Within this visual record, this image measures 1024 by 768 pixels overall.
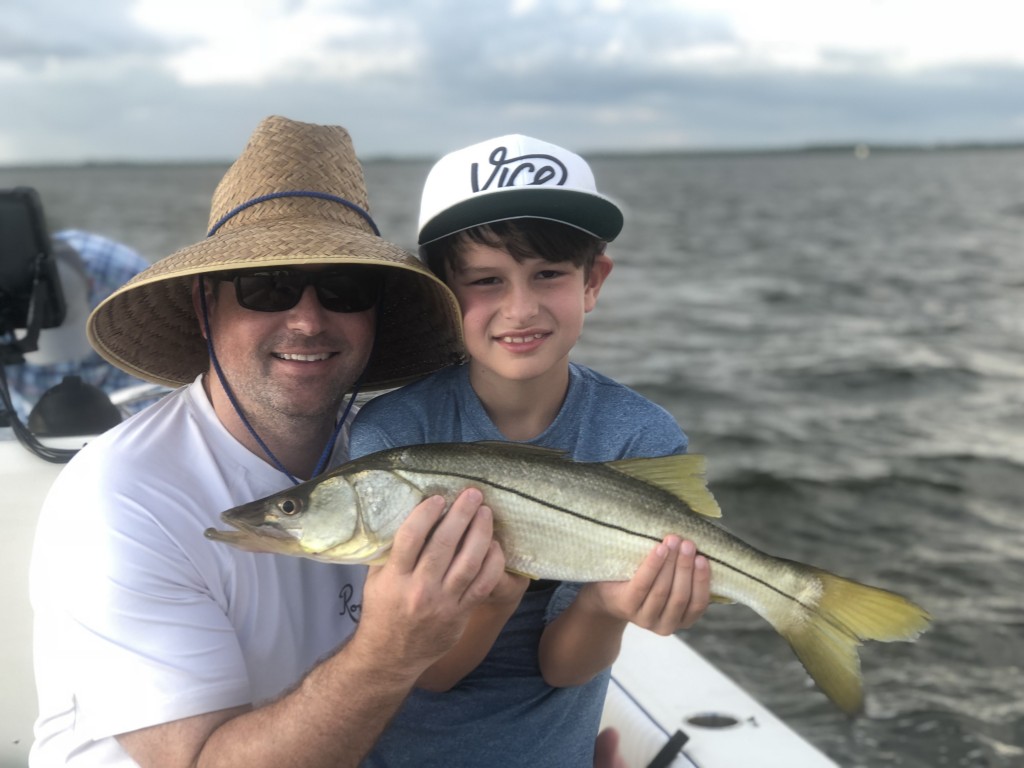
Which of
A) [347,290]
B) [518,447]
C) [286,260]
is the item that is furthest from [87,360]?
[518,447]

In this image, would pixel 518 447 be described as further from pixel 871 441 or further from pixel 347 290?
pixel 871 441

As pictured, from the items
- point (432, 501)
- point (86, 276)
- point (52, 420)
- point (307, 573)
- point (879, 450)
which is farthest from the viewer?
point (879, 450)

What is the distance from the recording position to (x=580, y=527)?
2.26m

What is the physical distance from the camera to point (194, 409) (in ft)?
8.63

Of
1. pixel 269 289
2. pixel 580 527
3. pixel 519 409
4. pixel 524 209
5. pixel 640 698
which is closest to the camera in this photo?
pixel 580 527

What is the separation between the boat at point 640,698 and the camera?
3035 mm

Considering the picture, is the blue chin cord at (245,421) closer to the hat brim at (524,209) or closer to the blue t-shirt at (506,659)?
the blue t-shirt at (506,659)

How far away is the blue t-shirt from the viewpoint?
261 cm

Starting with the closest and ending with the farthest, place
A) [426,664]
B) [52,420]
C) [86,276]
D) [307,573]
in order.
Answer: [426,664]
[307,573]
[52,420]
[86,276]

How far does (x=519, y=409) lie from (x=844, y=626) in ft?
3.40

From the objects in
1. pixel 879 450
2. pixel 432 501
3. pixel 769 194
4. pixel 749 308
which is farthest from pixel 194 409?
pixel 769 194

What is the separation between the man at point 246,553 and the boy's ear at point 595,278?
0.42 metres

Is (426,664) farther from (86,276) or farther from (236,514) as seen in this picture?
(86,276)

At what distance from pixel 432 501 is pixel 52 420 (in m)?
1.99
